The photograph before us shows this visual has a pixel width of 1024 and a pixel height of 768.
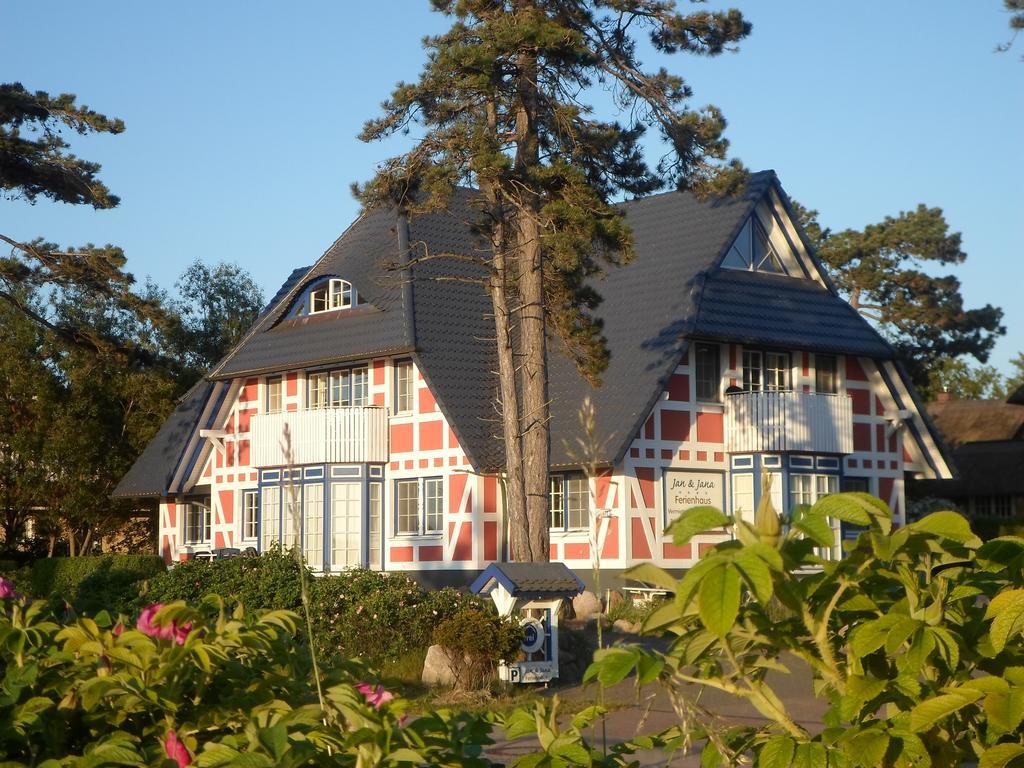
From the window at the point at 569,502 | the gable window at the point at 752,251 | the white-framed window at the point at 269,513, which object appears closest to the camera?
the window at the point at 569,502

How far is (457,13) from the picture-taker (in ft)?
68.4

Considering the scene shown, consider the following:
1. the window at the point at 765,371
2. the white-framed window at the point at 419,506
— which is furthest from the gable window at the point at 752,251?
the white-framed window at the point at 419,506

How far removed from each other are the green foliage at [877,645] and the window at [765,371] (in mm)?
26528

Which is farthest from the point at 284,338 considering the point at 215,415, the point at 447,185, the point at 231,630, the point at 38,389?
the point at 231,630

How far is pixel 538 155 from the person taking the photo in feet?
70.5

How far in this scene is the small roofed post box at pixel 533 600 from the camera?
15484 mm

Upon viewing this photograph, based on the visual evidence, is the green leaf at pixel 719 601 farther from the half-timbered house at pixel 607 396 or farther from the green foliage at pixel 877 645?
the half-timbered house at pixel 607 396

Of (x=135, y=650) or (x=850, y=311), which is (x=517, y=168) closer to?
(x=850, y=311)

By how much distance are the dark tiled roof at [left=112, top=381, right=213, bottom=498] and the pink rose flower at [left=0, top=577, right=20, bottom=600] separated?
98.4 feet

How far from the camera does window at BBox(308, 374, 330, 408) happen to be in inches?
1237

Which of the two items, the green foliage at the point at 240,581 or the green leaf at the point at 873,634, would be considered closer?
the green leaf at the point at 873,634

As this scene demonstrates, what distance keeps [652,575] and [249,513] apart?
31.5 metres

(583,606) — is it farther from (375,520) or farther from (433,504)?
(375,520)

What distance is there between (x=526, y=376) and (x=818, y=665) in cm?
1880
